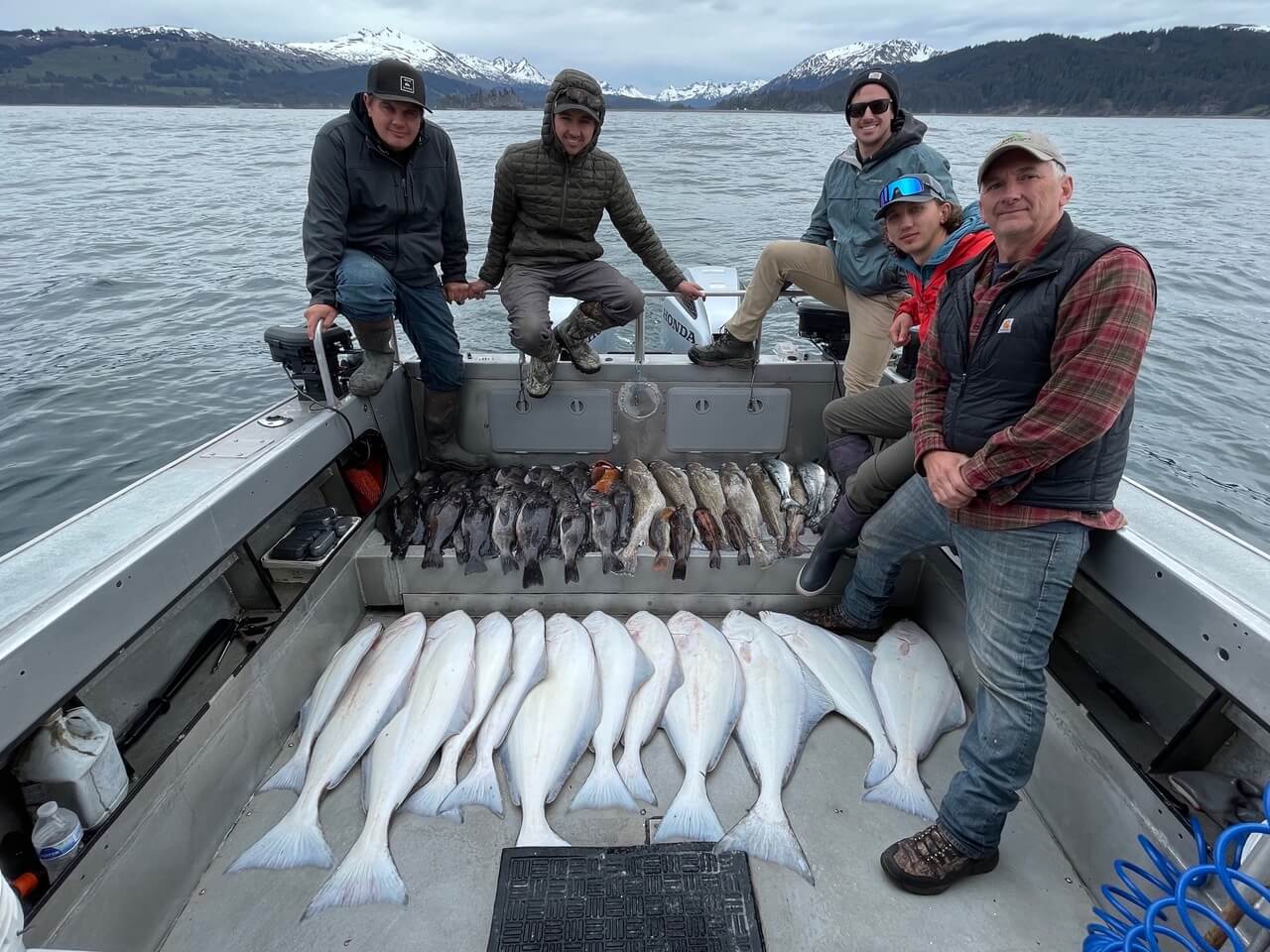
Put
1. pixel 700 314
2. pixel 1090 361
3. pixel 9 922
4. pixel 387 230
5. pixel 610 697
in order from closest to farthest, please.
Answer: pixel 9 922 → pixel 1090 361 → pixel 610 697 → pixel 387 230 → pixel 700 314

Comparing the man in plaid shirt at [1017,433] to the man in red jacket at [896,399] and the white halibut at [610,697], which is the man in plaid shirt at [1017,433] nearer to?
the man in red jacket at [896,399]

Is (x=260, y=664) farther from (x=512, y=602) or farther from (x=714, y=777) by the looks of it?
(x=714, y=777)

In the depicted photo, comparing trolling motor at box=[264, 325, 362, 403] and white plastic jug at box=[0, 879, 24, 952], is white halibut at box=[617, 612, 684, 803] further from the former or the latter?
trolling motor at box=[264, 325, 362, 403]

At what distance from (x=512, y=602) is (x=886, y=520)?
1904mm

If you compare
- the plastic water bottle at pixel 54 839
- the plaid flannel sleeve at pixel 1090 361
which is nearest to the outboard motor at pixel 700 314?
the plaid flannel sleeve at pixel 1090 361

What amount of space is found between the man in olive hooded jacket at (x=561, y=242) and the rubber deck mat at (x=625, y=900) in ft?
8.79

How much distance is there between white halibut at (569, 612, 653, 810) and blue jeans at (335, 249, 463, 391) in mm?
1767

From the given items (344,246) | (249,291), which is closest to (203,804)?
(344,246)

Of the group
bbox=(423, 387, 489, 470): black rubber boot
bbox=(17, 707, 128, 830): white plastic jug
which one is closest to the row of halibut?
bbox=(17, 707, 128, 830): white plastic jug

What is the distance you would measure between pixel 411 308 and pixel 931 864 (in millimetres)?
3603

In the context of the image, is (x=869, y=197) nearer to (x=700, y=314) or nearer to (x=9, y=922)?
(x=700, y=314)

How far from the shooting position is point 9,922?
124 centimetres

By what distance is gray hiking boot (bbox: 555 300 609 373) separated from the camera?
4.26m

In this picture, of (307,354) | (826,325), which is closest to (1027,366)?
(826,325)
